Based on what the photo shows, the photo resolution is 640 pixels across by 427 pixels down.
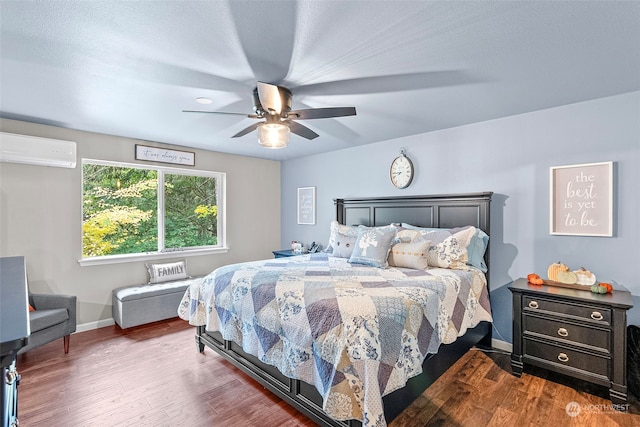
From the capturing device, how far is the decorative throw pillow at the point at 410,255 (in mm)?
3001

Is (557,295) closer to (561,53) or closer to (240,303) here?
(561,53)

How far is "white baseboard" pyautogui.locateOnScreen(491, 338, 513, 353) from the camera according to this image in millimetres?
3168

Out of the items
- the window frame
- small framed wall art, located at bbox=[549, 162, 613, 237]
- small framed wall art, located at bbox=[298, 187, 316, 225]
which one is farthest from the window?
small framed wall art, located at bbox=[549, 162, 613, 237]

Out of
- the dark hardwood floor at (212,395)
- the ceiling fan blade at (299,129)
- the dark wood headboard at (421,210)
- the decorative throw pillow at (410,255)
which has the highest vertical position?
the ceiling fan blade at (299,129)

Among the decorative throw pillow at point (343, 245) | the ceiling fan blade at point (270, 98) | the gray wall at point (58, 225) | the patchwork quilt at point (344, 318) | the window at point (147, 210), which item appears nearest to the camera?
the patchwork quilt at point (344, 318)

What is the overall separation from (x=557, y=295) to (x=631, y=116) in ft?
5.43

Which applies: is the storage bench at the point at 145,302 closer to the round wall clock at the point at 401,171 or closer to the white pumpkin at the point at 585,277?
the round wall clock at the point at 401,171

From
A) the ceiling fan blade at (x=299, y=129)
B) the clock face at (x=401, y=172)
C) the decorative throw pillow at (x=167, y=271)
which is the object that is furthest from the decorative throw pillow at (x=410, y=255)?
the decorative throw pillow at (x=167, y=271)

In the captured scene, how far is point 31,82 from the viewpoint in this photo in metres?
2.37

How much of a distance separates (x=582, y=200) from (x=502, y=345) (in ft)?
5.40

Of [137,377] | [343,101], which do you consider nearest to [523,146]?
[343,101]

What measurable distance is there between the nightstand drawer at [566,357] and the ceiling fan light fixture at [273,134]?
8.95 ft

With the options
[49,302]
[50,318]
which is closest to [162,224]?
[49,302]

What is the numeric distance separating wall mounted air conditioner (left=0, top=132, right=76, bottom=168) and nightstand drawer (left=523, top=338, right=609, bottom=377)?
5.09 meters
